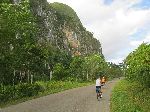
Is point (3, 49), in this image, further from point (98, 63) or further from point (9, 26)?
point (98, 63)

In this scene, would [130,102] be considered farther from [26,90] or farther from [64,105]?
[26,90]

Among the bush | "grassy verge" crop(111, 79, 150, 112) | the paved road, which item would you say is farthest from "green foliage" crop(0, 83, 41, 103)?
"grassy verge" crop(111, 79, 150, 112)

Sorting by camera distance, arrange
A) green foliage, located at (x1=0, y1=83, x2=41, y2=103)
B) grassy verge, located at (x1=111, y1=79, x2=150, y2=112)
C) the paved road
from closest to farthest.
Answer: grassy verge, located at (x1=111, y1=79, x2=150, y2=112) < the paved road < green foliage, located at (x1=0, y1=83, x2=41, y2=103)

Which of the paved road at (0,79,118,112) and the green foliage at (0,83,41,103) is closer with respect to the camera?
the paved road at (0,79,118,112)

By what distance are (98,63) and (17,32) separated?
91386mm

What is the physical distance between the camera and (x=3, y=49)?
33.2 metres

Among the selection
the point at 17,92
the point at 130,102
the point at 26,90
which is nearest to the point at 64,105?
the point at 130,102

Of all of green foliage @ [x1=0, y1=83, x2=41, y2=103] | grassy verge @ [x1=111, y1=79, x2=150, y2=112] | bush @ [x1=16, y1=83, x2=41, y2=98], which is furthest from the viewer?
bush @ [x1=16, y1=83, x2=41, y2=98]

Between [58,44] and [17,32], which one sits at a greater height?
[58,44]

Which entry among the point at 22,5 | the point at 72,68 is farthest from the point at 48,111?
the point at 72,68

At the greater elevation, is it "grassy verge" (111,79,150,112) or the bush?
the bush

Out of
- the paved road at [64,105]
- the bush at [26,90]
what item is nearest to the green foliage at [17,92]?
the bush at [26,90]

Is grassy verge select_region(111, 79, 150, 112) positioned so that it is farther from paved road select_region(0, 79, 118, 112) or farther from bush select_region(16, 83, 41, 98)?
bush select_region(16, 83, 41, 98)

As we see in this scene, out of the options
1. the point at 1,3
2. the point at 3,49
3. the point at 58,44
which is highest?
the point at 58,44
